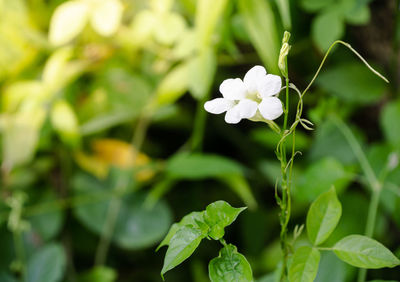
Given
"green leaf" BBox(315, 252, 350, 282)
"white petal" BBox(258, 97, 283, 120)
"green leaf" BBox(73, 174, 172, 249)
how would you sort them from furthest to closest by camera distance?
"green leaf" BBox(73, 174, 172, 249)
"green leaf" BBox(315, 252, 350, 282)
"white petal" BBox(258, 97, 283, 120)

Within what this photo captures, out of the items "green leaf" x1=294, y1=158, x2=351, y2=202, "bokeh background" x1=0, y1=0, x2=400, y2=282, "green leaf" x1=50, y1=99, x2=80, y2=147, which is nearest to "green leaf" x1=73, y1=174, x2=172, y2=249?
"bokeh background" x1=0, y1=0, x2=400, y2=282

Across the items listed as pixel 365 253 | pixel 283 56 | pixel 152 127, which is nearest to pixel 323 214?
pixel 365 253

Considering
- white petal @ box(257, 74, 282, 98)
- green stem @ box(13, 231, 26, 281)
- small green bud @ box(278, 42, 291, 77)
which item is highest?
small green bud @ box(278, 42, 291, 77)

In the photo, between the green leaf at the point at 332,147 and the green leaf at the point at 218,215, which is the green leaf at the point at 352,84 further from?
the green leaf at the point at 218,215

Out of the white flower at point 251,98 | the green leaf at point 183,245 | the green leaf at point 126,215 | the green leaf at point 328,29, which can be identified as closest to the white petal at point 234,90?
the white flower at point 251,98

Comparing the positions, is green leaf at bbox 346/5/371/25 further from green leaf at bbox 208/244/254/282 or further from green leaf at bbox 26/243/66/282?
green leaf at bbox 26/243/66/282
